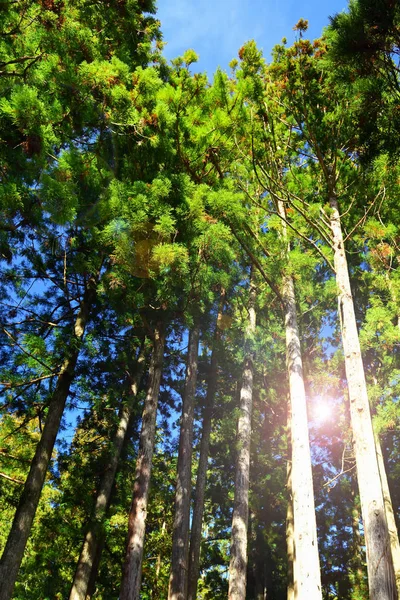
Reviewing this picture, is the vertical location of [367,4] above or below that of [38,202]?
above

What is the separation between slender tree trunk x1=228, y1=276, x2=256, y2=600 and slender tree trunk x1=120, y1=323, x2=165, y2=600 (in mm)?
2564

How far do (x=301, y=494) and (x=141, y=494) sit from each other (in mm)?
2797

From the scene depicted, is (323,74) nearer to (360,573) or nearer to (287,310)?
(287,310)

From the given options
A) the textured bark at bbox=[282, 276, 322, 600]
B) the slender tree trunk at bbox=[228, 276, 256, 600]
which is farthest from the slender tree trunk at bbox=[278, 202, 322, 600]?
the slender tree trunk at bbox=[228, 276, 256, 600]

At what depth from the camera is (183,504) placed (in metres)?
8.77

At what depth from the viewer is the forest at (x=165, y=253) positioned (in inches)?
193

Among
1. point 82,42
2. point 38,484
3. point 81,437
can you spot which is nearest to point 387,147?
point 82,42

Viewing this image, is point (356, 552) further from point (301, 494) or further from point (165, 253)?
point (165, 253)

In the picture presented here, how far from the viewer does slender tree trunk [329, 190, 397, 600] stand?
3812 mm

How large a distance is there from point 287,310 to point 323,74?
4.60m

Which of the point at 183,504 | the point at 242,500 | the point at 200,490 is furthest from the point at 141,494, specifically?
the point at 200,490

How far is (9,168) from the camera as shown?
203 inches

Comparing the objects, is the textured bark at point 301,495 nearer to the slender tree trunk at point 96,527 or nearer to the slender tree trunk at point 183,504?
the slender tree trunk at point 183,504

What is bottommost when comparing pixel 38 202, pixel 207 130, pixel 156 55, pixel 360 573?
pixel 360 573
